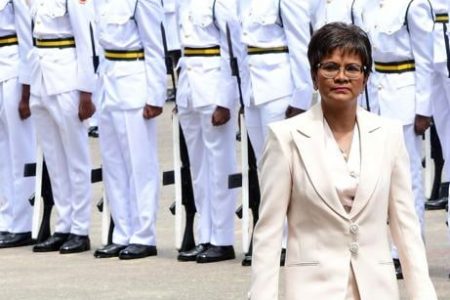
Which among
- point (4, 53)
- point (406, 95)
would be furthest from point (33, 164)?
point (406, 95)

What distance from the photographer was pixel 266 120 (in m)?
10.3

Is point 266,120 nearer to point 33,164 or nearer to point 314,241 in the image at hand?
point 33,164

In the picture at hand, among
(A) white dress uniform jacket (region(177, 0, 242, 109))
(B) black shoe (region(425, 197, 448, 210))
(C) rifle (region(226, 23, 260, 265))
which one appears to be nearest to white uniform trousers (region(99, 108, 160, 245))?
(A) white dress uniform jacket (region(177, 0, 242, 109))

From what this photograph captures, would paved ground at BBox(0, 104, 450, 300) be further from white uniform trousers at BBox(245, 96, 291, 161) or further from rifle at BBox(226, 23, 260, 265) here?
white uniform trousers at BBox(245, 96, 291, 161)

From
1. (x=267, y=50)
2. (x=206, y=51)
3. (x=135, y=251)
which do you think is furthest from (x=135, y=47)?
(x=135, y=251)

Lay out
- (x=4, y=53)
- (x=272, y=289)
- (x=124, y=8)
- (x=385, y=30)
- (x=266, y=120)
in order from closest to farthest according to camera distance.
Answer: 1. (x=272, y=289)
2. (x=385, y=30)
3. (x=266, y=120)
4. (x=124, y=8)
5. (x=4, y=53)

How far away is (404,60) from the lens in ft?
31.7

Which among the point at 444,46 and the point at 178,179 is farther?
the point at 178,179

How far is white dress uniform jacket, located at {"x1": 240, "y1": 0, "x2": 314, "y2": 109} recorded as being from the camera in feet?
33.4

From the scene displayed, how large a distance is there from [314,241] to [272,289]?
19 centimetres

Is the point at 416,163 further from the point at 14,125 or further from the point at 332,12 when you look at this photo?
the point at 14,125

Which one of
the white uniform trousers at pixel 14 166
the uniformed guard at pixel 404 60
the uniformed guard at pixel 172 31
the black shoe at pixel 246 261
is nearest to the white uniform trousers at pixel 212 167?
the black shoe at pixel 246 261

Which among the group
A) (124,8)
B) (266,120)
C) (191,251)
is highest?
(124,8)

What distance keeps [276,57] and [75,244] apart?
87.0 inches
